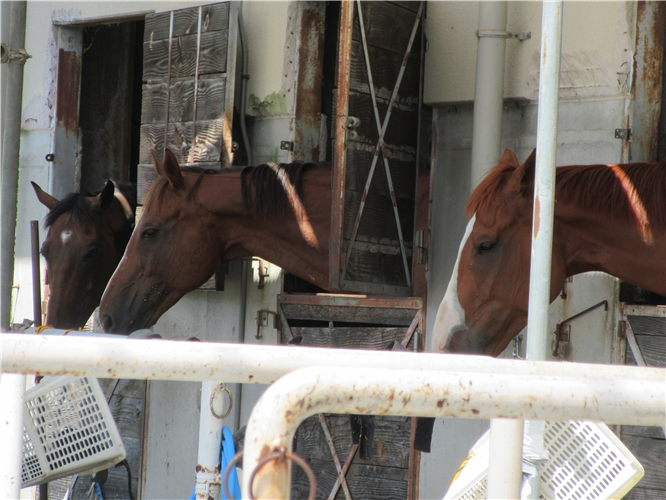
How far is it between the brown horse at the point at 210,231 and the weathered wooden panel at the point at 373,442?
2.49ft

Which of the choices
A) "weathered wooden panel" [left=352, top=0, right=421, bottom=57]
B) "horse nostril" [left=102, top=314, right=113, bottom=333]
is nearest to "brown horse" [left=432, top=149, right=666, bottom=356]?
"weathered wooden panel" [left=352, top=0, right=421, bottom=57]

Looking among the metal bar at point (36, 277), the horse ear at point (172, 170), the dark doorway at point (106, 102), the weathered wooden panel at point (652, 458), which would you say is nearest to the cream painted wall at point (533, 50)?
the horse ear at point (172, 170)

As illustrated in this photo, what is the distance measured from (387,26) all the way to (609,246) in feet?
5.08

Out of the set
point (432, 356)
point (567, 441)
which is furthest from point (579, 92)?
point (432, 356)

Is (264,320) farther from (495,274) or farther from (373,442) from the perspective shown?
(495,274)

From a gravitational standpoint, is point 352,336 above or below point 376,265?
A: below

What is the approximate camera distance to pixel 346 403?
0.82m

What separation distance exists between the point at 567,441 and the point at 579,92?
2.19m

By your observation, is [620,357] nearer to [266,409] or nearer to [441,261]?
[441,261]

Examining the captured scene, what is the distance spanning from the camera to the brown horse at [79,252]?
13.8 ft

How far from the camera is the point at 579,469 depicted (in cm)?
174

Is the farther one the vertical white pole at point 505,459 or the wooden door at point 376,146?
the wooden door at point 376,146

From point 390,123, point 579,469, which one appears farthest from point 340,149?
point 579,469

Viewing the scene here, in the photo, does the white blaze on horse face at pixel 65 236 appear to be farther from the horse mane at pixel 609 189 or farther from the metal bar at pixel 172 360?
the metal bar at pixel 172 360
